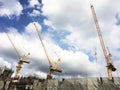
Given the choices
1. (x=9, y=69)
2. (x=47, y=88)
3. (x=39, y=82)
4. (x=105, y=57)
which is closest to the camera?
(x=47, y=88)

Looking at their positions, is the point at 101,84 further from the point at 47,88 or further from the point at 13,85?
the point at 13,85

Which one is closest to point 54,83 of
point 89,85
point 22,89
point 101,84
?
point 89,85

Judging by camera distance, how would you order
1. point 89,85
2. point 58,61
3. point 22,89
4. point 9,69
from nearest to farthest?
1. point 89,85
2. point 22,89
3. point 9,69
4. point 58,61

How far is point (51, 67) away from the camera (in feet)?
290

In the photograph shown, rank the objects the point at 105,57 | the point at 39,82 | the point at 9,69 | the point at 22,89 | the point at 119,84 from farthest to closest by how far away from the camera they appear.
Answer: the point at 9,69 < the point at 105,57 < the point at 22,89 < the point at 39,82 < the point at 119,84

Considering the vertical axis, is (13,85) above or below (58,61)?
below

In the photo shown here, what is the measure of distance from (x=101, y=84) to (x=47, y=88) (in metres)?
14.1

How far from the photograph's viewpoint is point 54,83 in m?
40.7

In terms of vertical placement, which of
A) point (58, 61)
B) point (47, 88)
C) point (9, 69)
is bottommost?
point (47, 88)

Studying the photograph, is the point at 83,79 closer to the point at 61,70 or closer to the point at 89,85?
the point at 89,85

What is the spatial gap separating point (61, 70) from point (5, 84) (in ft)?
131

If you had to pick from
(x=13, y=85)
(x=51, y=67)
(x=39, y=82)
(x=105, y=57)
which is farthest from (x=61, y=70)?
(x=39, y=82)

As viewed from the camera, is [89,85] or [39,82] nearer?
[89,85]

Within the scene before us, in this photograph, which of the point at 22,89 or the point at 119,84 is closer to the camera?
the point at 119,84
